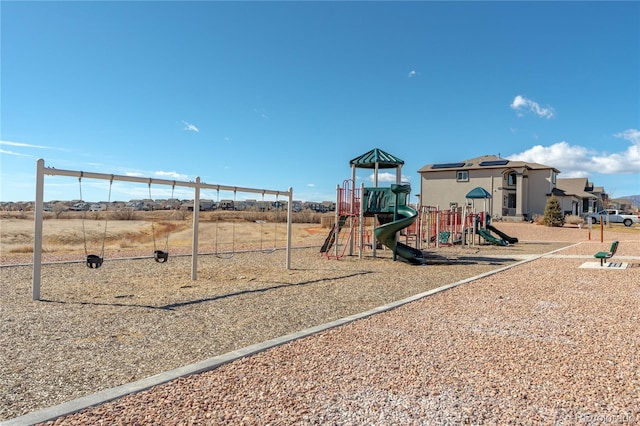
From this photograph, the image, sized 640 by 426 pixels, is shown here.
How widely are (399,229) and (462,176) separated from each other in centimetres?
3370

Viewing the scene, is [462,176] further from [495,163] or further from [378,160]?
[378,160]

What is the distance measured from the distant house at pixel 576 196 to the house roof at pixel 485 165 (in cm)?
273

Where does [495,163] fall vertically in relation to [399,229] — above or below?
above

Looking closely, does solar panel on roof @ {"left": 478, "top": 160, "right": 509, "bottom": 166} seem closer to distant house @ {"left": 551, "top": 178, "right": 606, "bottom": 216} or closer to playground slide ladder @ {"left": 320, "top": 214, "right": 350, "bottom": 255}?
distant house @ {"left": 551, "top": 178, "right": 606, "bottom": 216}

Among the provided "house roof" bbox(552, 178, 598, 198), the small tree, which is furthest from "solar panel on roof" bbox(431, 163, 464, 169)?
the small tree

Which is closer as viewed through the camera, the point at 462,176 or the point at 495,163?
the point at 495,163

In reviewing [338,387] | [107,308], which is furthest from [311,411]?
[107,308]

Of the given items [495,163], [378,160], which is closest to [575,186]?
[495,163]

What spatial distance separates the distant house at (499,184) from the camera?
41469 mm

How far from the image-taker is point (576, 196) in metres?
44.8

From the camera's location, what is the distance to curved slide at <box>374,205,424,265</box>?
12.4 m

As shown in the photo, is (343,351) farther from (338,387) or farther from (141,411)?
(141,411)

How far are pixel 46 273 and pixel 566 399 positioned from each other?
34.6 ft

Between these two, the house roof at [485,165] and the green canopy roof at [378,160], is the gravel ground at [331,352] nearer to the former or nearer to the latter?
the green canopy roof at [378,160]
